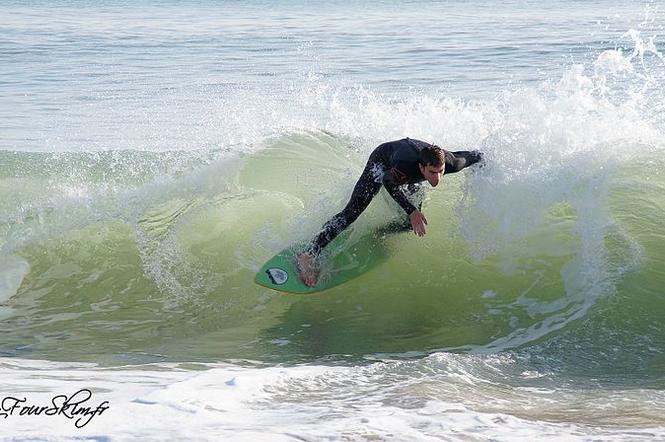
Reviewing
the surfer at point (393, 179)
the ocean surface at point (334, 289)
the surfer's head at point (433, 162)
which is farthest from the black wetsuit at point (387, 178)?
the ocean surface at point (334, 289)

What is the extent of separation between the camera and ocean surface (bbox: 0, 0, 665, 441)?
15.3ft

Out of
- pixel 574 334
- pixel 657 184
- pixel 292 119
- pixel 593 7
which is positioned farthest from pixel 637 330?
pixel 593 7

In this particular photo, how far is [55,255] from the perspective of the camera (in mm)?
9039

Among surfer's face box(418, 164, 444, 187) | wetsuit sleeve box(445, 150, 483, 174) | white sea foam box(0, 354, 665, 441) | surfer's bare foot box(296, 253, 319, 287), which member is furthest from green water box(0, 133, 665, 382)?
surfer's face box(418, 164, 444, 187)

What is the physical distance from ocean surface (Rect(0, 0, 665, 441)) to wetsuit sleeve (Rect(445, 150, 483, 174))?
0.24 metres

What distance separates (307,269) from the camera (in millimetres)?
7785

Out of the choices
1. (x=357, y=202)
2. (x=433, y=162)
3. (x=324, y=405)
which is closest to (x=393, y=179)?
(x=357, y=202)

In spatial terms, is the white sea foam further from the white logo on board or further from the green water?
the white logo on board

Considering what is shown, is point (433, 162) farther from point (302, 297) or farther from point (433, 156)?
point (302, 297)

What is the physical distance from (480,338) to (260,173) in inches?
167

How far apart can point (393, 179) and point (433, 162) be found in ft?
1.57

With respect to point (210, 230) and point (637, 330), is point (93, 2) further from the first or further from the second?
point (637, 330)

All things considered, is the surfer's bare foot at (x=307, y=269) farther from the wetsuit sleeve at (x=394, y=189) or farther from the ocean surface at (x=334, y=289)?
the wetsuit sleeve at (x=394, y=189)

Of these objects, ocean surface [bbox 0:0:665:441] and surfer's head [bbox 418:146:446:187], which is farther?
surfer's head [bbox 418:146:446:187]
